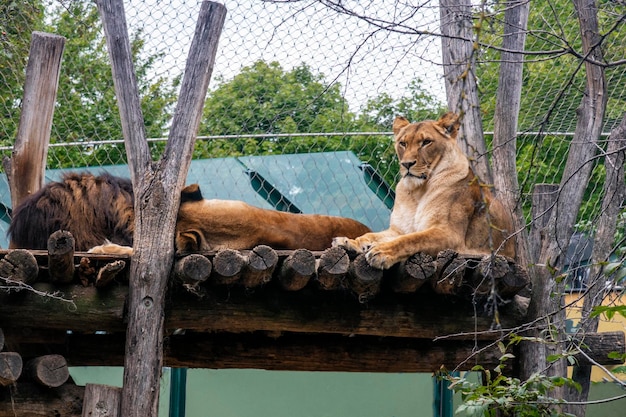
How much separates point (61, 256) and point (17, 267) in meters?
0.23

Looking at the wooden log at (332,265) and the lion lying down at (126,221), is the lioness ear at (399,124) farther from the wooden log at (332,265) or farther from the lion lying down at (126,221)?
the wooden log at (332,265)

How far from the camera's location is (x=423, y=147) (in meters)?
5.87

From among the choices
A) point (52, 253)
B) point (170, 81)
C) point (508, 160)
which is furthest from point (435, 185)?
point (170, 81)

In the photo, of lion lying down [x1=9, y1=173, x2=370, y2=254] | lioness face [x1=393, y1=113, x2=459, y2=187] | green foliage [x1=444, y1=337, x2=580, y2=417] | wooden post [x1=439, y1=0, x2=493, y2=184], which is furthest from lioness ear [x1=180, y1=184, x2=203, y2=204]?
wooden post [x1=439, y1=0, x2=493, y2=184]

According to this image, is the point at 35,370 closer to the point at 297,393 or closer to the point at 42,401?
the point at 42,401

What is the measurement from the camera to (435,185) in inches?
224

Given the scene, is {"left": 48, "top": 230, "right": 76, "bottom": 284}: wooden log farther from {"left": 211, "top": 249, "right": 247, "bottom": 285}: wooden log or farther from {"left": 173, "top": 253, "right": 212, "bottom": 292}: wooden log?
{"left": 211, "top": 249, "right": 247, "bottom": 285}: wooden log

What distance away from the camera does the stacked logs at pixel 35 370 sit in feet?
14.9

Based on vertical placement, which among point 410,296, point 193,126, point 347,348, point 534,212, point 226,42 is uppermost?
point 226,42

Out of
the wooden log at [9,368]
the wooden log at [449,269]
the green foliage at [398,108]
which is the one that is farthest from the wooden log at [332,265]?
the green foliage at [398,108]

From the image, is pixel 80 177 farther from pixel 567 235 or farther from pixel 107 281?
pixel 567 235

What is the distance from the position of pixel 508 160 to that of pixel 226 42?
223 centimetres

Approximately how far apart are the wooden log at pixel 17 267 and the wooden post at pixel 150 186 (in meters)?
0.48

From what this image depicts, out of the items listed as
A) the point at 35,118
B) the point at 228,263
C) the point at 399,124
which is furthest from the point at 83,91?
the point at 228,263
